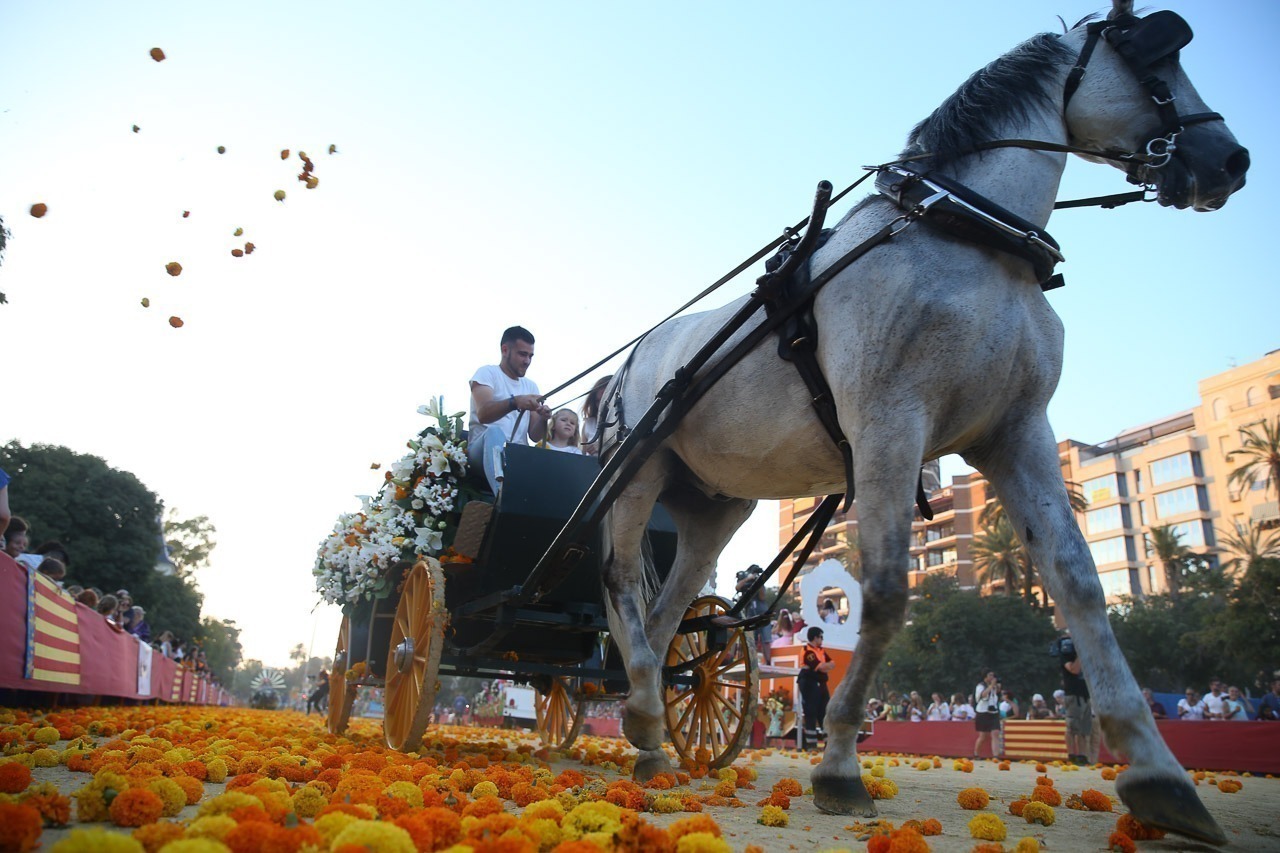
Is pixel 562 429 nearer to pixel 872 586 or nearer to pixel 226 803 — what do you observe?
pixel 872 586

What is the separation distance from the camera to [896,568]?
315 cm

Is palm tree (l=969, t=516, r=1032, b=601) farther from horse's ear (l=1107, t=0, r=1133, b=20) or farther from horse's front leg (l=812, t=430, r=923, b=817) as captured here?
horse's front leg (l=812, t=430, r=923, b=817)

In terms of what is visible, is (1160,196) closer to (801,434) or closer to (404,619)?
(801,434)

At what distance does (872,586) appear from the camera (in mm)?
3201

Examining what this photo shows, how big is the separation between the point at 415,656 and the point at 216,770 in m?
1.67

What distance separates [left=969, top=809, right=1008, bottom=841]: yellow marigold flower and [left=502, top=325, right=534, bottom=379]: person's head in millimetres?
4634

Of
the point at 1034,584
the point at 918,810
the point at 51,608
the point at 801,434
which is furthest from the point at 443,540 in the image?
the point at 1034,584

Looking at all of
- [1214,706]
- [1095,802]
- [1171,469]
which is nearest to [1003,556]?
[1171,469]

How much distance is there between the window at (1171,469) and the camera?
63.6 meters

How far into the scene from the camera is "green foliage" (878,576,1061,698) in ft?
151

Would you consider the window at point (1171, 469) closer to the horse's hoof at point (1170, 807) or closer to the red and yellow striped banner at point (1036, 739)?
the red and yellow striped banner at point (1036, 739)

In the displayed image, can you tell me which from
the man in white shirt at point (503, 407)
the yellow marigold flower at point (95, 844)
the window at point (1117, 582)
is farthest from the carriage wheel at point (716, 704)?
the window at point (1117, 582)

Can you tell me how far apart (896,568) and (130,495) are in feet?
130

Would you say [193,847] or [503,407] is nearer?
[193,847]
